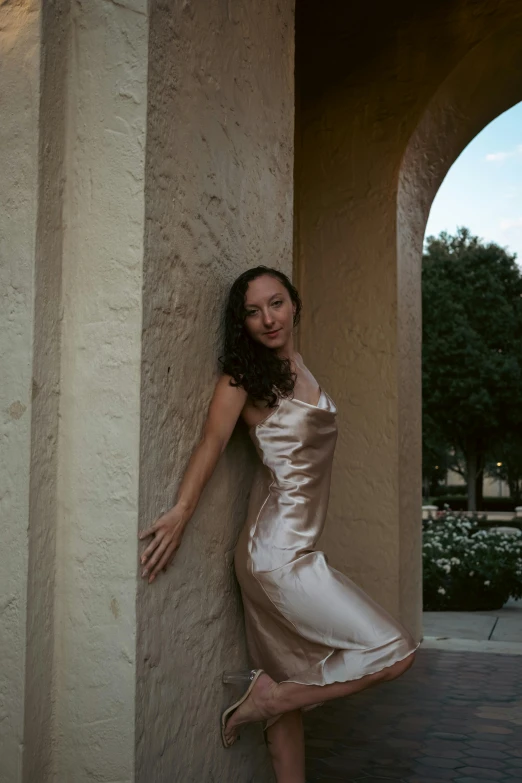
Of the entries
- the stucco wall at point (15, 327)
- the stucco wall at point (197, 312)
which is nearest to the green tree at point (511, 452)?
the stucco wall at point (197, 312)

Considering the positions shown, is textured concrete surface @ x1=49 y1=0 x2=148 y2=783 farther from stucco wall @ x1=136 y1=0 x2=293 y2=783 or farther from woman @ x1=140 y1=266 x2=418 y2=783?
woman @ x1=140 y1=266 x2=418 y2=783

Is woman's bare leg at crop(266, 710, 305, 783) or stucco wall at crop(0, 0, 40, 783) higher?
stucco wall at crop(0, 0, 40, 783)

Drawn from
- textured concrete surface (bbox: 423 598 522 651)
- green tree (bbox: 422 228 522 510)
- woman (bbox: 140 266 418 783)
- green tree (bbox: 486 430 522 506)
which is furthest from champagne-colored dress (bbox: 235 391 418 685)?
green tree (bbox: 486 430 522 506)

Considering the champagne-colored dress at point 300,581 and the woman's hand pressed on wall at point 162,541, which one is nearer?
the woman's hand pressed on wall at point 162,541

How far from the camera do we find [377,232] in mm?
6184

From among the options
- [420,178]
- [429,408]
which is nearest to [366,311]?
[420,178]

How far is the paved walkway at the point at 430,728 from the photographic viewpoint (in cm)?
365

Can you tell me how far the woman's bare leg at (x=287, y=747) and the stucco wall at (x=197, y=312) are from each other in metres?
0.14

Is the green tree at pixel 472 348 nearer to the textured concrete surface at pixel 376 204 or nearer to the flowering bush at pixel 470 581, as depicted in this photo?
the flowering bush at pixel 470 581

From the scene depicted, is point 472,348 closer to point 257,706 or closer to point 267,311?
point 267,311

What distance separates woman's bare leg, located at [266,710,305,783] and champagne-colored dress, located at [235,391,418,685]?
0.73ft

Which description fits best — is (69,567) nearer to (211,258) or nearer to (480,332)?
(211,258)

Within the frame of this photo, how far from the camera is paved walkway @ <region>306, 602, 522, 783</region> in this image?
12.0ft

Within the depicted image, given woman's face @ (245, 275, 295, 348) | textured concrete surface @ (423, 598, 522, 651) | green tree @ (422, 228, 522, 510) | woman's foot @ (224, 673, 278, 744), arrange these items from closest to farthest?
woman's foot @ (224, 673, 278, 744)
woman's face @ (245, 275, 295, 348)
textured concrete surface @ (423, 598, 522, 651)
green tree @ (422, 228, 522, 510)
